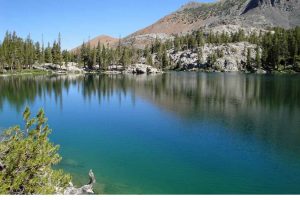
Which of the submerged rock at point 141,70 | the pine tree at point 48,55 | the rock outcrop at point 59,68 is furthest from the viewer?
the submerged rock at point 141,70

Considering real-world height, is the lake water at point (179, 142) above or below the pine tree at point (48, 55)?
below

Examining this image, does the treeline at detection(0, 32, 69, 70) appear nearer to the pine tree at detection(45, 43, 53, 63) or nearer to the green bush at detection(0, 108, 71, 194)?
the pine tree at detection(45, 43, 53, 63)

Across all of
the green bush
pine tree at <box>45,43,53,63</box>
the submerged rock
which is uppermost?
pine tree at <box>45,43,53,63</box>

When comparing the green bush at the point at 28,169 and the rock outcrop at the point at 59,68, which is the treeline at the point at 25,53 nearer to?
the rock outcrop at the point at 59,68

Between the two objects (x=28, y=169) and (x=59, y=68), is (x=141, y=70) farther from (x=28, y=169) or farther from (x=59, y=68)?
(x=28, y=169)

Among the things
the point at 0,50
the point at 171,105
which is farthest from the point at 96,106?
the point at 0,50

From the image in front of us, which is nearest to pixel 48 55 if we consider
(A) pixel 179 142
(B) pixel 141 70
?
(B) pixel 141 70

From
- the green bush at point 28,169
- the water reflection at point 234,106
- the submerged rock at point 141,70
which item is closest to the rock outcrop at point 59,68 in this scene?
the submerged rock at point 141,70

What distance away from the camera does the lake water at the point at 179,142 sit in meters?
26.5

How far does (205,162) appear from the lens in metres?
31.1

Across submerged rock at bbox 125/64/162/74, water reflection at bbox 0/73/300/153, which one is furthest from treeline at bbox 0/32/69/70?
water reflection at bbox 0/73/300/153

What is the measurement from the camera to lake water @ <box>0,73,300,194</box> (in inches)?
1044

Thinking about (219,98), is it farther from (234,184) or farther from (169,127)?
A: (234,184)

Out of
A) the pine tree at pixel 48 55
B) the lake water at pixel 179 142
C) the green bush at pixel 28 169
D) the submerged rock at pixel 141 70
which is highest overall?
the pine tree at pixel 48 55
